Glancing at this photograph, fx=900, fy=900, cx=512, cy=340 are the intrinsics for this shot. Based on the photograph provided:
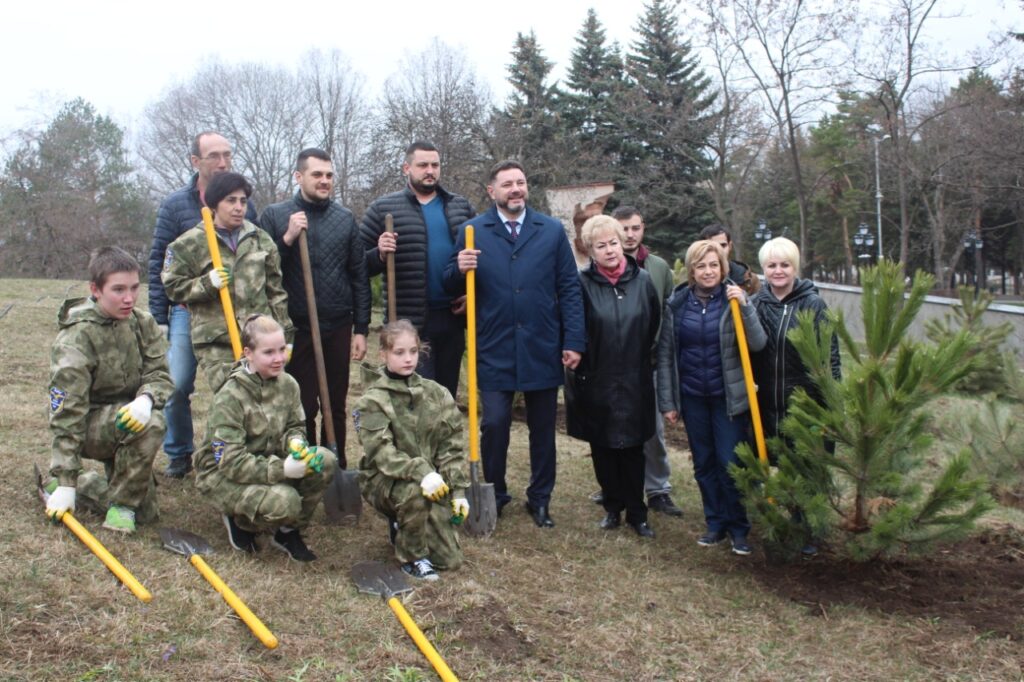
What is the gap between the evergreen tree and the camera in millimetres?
28297

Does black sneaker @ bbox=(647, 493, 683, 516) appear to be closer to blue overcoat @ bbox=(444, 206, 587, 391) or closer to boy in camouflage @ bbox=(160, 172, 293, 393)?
blue overcoat @ bbox=(444, 206, 587, 391)

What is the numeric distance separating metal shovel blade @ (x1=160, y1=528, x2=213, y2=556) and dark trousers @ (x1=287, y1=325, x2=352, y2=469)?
0.99m

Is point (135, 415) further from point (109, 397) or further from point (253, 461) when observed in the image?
point (253, 461)

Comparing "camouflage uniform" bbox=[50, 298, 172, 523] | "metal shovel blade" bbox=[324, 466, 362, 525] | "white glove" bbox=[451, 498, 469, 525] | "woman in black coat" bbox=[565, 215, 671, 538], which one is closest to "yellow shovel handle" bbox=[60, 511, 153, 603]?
"camouflage uniform" bbox=[50, 298, 172, 523]

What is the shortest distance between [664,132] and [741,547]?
25.4 metres

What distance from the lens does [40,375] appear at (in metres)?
8.70

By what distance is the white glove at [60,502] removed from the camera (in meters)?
3.90

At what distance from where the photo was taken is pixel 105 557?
3570mm

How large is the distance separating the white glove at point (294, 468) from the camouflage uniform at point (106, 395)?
0.73 m

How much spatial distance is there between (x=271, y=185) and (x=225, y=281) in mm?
27620

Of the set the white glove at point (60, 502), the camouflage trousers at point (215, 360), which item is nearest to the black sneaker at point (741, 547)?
the camouflage trousers at point (215, 360)

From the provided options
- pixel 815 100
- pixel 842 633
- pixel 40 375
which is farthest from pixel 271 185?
pixel 842 633

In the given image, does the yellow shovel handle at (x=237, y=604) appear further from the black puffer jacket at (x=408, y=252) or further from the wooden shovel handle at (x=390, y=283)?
the black puffer jacket at (x=408, y=252)

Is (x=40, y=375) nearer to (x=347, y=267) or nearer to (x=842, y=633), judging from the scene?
(x=347, y=267)
